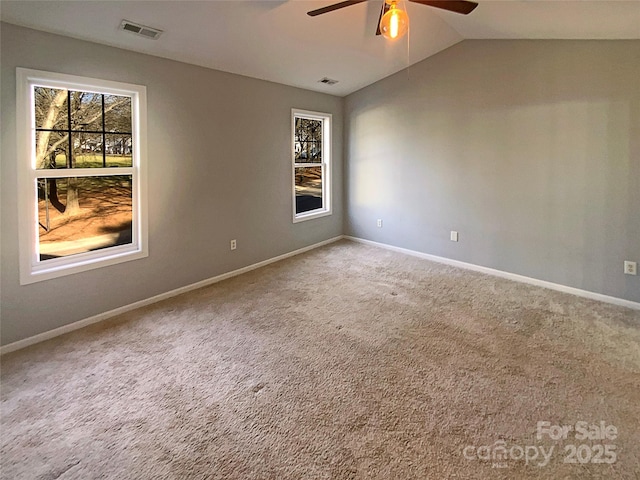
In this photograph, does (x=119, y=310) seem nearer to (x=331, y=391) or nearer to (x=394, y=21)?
(x=331, y=391)

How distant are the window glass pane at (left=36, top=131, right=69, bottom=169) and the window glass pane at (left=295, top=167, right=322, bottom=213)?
292 centimetres

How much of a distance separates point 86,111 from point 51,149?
45 centimetres

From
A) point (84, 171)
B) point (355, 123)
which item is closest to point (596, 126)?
point (355, 123)

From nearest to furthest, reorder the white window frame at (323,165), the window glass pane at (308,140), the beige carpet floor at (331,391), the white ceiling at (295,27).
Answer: the beige carpet floor at (331,391) < the white ceiling at (295,27) < the white window frame at (323,165) < the window glass pane at (308,140)

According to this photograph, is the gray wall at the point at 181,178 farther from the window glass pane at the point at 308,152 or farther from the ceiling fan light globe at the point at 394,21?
the ceiling fan light globe at the point at 394,21

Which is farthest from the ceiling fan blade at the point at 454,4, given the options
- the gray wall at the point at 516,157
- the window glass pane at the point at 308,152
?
the window glass pane at the point at 308,152

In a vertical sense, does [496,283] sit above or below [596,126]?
below

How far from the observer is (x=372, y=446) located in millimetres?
1833

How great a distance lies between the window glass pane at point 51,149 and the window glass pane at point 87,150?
0.07m

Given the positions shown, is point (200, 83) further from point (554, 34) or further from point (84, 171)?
point (554, 34)

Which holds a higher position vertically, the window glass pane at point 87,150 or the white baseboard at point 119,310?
the window glass pane at point 87,150

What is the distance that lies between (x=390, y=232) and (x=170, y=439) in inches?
168

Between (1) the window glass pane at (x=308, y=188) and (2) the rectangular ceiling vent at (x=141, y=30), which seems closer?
(2) the rectangular ceiling vent at (x=141, y=30)

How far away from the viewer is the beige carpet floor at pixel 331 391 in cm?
175
